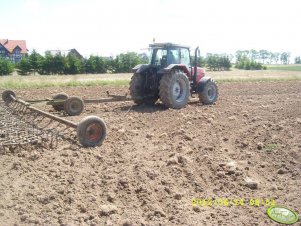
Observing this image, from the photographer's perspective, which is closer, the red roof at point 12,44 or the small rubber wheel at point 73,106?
the small rubber wheel at point 73,106

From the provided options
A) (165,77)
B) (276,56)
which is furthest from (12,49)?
(276,56)

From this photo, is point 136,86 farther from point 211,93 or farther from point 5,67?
point 5,67

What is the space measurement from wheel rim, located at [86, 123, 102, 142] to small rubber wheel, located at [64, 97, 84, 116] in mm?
2885

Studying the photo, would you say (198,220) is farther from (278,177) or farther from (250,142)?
(250,142)

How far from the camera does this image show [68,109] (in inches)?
331

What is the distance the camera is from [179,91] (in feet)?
32.4

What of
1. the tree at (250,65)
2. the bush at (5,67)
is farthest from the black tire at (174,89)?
the tree at (250,65)

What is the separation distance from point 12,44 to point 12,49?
114 centimetres

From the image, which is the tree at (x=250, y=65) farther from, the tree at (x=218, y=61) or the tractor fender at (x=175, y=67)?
the tractor fender at (x=175, y=67)

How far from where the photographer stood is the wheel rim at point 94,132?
5.62m

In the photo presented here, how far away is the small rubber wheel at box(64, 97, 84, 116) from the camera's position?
330 inches

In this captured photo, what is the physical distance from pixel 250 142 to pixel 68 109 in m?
4.31

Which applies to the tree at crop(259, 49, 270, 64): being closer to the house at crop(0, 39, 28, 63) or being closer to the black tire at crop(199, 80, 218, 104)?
the house at crop(0, 39, 28, 63)
